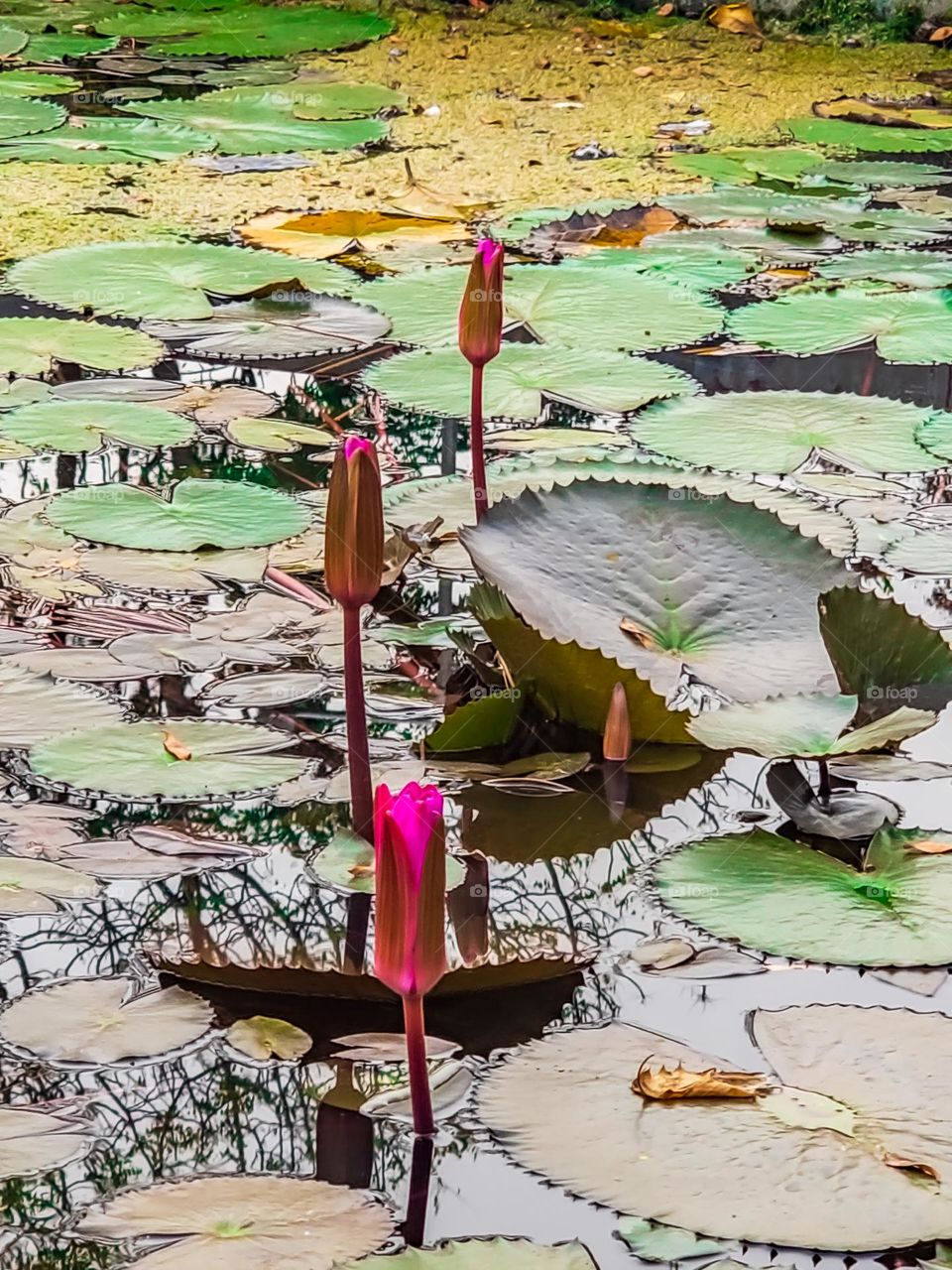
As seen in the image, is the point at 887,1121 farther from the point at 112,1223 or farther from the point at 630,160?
the point at 630,160

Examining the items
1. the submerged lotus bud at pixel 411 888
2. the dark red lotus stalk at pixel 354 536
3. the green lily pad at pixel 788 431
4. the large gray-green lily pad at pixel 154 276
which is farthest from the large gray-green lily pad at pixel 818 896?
the large gray-green lily pad at pixel 154 276

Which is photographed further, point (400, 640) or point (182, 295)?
point (182, 295)

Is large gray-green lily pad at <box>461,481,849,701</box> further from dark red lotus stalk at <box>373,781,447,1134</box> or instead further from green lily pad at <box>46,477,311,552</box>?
dark red lotus stalk at <box>373,781,447,1134</box>

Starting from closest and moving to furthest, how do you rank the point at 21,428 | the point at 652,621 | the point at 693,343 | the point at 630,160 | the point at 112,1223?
the point at 112,1223 < the point at 652,621 < the point at 21,428 < the point at 693,343 < the point at 630,160

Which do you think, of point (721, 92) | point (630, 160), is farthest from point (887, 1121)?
point (721, 92)

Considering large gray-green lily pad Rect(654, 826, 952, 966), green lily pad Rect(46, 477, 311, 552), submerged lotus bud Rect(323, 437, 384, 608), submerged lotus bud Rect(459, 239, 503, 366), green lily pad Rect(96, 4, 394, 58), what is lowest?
large gray-green lily pad Rect(654, 826, 952, 966)

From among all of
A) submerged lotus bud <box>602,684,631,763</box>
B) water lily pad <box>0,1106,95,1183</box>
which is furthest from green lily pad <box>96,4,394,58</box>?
water lily pad <box>0,1106,95,1183</box>
